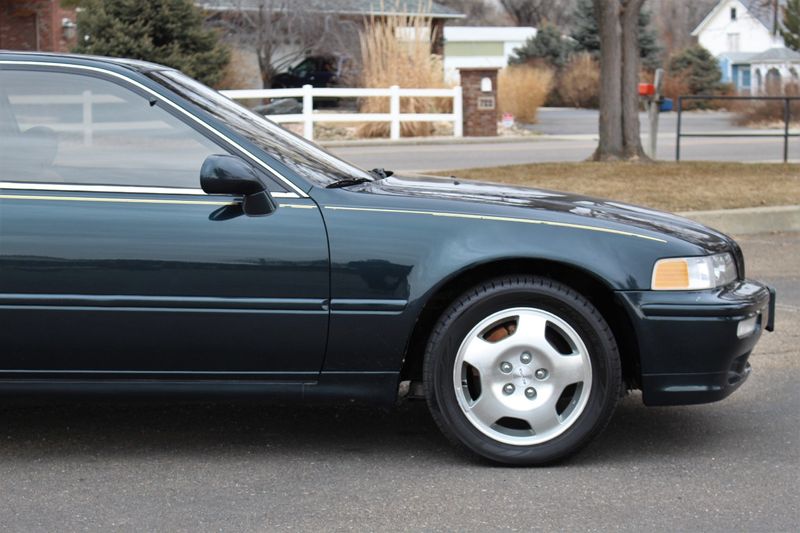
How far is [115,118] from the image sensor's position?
4707mm

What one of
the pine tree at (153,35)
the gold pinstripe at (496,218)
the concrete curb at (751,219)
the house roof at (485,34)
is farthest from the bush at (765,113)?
the gold pinstripe at (496,218)

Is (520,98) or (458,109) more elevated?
(520,98)

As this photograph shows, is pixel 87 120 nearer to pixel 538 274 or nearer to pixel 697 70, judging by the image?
A: pixel 538 274

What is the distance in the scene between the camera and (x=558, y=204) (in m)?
4.93

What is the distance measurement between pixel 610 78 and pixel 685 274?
1139 cm

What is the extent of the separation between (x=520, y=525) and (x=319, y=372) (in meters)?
1.01

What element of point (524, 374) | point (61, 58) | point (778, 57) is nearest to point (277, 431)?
point (524, 374)

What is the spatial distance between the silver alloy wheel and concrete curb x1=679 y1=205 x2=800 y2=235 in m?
6.86

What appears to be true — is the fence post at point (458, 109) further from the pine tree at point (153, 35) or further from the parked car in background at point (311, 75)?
the parked car in background at point (311, 75)

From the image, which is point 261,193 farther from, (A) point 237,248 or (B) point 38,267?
(B) point 38,267

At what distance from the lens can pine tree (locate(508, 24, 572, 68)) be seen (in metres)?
55.4

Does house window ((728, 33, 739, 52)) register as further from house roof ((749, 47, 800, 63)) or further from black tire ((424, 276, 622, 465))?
black tire ((424, 276, 622, 465))

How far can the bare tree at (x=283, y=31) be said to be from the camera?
3475 centimetres

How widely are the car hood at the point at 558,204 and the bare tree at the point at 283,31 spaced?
98.4ft
